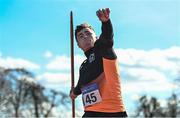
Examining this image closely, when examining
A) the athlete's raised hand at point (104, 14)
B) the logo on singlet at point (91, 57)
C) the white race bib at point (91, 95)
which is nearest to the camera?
→ the athlete's raised hand at point (104, 14)

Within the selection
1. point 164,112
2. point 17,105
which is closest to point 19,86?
point 17,105

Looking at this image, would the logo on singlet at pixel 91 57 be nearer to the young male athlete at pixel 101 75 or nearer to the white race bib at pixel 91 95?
the young male athlete at pixel 101 75

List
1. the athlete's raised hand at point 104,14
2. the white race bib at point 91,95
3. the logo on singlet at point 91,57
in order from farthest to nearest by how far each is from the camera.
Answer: the logo on singlet at point 91,57, the white race bib at point 91,95, the athlete's raised hand at point 104,14

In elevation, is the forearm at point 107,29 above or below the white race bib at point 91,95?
above

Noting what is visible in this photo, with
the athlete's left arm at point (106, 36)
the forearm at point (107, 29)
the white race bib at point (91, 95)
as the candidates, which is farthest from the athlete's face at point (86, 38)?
the white race bib at point (91, 95)

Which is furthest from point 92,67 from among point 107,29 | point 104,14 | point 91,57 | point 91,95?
point 104,14

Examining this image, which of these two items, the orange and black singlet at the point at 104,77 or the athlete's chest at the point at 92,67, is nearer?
the orange and black singlet at the point at 104,77

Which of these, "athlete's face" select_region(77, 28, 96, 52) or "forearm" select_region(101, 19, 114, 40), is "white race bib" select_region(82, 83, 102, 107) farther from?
"forearm" select_region(101, 19, 114, 40)

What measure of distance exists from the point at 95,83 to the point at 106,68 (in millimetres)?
187

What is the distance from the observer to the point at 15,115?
110 ft

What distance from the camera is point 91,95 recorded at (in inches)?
205

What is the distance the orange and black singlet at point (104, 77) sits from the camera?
510 cm

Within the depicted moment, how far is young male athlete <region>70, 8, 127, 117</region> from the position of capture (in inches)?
201

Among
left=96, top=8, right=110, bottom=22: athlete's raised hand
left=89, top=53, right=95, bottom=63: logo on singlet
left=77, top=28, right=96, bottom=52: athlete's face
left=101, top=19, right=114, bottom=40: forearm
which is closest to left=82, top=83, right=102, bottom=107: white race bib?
left=89, top=53, right=95, bottom=63: logo on singlet
